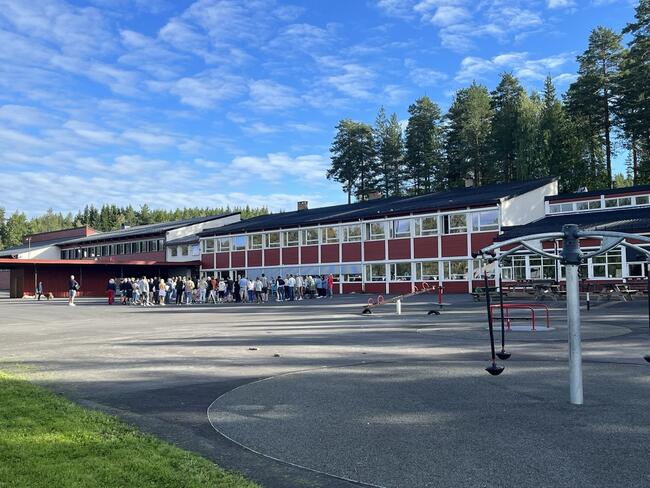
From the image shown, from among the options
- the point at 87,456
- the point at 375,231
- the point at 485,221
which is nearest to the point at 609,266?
the point at 485,221

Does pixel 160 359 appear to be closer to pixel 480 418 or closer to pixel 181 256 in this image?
pixel 480 418

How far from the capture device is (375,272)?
49250 millimetres

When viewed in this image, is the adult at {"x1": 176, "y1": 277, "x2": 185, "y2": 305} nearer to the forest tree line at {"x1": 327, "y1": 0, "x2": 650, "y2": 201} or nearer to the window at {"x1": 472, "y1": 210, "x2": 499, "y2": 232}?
the window at {"x1": 472, "y1": 210, "x2": 499, "y2": 232}

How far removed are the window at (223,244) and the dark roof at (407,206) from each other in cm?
78

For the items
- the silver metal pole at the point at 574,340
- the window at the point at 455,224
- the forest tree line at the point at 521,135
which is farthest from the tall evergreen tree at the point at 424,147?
the silver metal pole at the point at 574,340

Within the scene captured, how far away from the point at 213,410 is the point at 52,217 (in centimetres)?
18702

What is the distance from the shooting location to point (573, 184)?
62.7 metres

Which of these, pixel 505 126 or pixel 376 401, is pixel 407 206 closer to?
pixel 505 126

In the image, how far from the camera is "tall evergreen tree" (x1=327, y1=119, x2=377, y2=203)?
8806 cm

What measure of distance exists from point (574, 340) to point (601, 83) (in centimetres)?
6155

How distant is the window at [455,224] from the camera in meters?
44.1

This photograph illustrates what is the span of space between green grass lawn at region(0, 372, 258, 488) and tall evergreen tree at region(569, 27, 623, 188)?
6310 cm

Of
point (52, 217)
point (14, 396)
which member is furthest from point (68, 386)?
point (52, 217)

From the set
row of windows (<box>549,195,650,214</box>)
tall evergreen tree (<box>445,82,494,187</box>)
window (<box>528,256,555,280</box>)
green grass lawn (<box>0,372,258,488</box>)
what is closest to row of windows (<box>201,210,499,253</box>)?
window (<box>528,256,555,280</box>)
